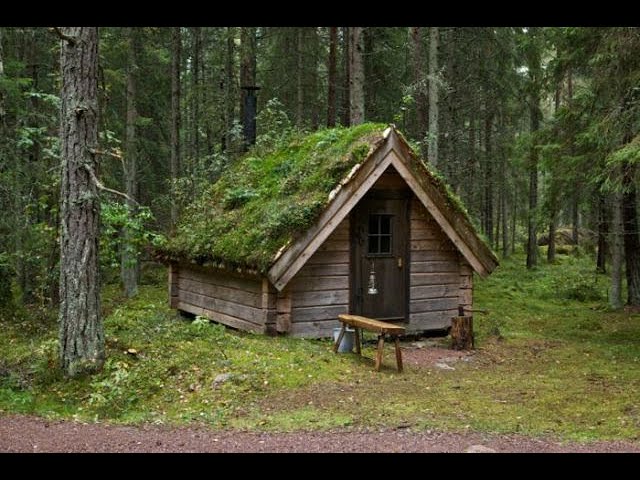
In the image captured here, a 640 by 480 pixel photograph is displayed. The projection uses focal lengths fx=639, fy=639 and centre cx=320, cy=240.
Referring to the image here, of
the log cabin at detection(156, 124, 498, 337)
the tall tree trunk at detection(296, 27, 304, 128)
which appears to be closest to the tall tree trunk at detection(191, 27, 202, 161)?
the tall tree trunk at detection(296, 27, 304, 128)

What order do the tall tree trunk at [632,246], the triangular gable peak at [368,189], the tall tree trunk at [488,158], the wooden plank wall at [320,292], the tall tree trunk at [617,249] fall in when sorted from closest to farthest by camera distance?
the triangular gable peak at [368,189] → the wooden plank wall at [320,292] → the tall tree trunk at [617,249] → the tall tree trunk at [632,246] → the tall tree trunk at [488,158]

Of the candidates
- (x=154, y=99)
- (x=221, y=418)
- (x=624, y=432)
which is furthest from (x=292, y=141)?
(x=154, y=99)

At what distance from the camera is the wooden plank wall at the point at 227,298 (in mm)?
11602

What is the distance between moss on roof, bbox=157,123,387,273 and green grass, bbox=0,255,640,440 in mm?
1649

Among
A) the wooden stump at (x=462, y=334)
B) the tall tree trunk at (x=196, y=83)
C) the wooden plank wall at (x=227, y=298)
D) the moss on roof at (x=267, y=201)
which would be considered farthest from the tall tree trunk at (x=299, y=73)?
the wooden stump at (x=462, y=334)

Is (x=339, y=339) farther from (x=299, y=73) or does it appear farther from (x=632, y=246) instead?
(x=299, y=73)

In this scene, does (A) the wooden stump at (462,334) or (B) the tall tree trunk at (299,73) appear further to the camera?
(B) the tall tree trunk at (299,73)

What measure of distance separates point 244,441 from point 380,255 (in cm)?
701

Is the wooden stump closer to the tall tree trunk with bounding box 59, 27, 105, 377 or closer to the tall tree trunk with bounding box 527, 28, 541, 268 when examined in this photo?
the tall tree trunk with bounding box 527, 28, 541, 268

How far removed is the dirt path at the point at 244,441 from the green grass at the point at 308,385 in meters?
0.39

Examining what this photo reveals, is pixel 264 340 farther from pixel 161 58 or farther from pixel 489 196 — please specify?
pixel 489 196

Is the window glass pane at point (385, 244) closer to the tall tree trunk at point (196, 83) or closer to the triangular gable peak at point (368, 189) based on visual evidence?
the triangular gable peak at point (368, 189)

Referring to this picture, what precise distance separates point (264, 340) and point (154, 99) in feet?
59.8

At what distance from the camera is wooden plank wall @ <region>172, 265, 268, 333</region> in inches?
457
